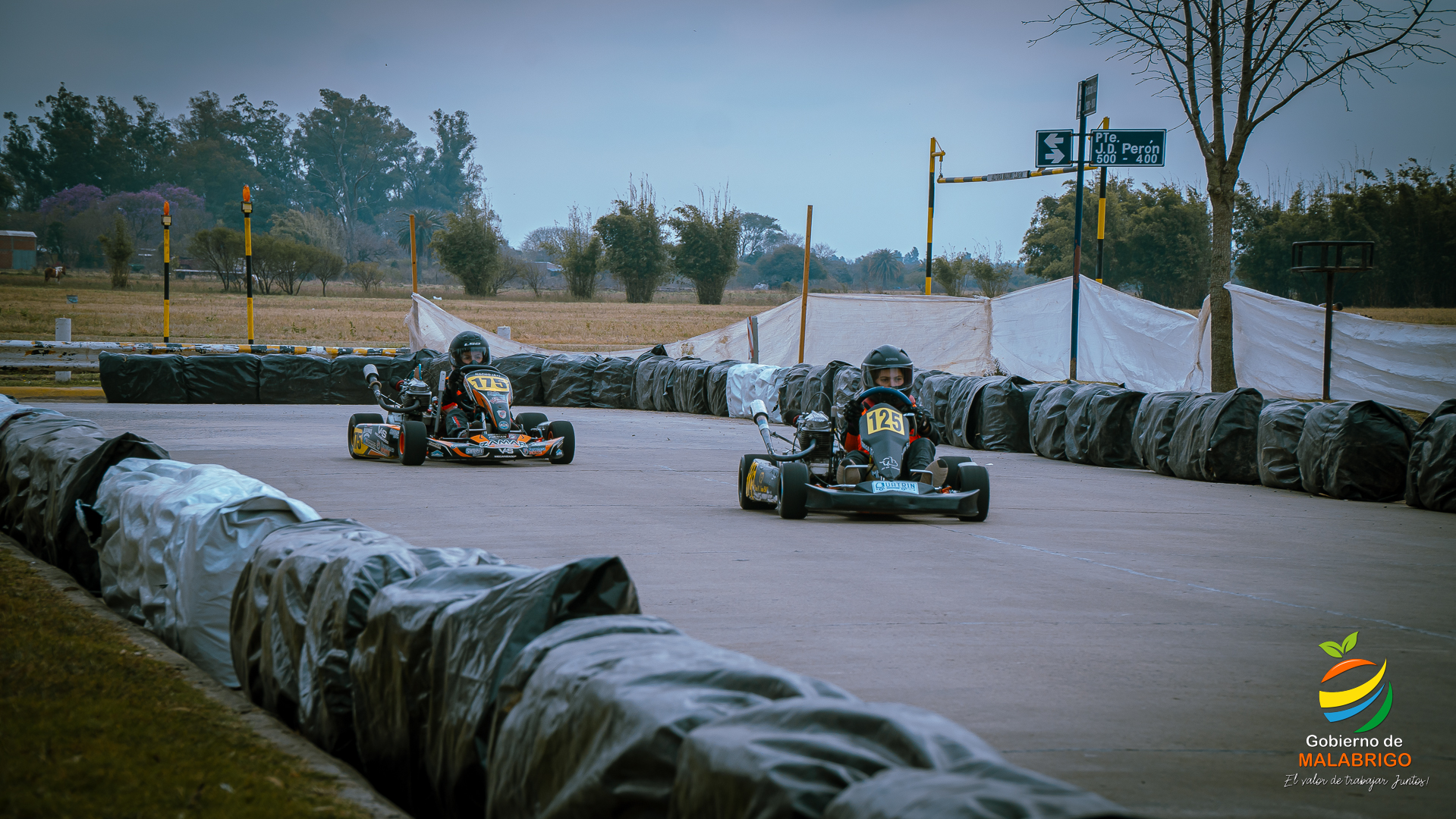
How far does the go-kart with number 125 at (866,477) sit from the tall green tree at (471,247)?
166ft

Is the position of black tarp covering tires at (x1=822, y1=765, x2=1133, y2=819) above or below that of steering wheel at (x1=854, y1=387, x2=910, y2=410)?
below

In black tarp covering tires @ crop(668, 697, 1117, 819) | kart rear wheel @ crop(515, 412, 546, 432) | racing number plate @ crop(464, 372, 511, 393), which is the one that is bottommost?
kart rear wheel @ crop(515, 412, 546, 432)

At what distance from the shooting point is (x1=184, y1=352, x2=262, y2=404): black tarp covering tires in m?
21.1

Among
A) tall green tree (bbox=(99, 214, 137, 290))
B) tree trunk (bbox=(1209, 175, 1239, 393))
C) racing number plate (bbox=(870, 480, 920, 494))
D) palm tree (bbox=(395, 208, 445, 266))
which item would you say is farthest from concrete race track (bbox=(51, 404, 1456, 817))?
palm tree (bbox=(395, 208, 445, 266))

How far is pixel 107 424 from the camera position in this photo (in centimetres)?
1483

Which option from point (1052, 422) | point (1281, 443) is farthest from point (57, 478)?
point (1052, 422)

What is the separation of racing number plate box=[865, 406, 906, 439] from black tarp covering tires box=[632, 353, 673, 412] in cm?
1261

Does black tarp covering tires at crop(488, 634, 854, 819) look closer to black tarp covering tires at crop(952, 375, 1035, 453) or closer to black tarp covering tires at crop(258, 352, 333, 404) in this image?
black tarp covering tires at crop(952, 375, 1035, 453)

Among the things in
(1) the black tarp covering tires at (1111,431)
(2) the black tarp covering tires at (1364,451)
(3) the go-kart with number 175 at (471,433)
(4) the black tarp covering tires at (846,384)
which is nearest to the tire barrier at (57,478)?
(3) the go-kart with number 175 at (471,433)

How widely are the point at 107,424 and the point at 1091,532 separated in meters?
12.4

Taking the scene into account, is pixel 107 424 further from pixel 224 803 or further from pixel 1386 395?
pixel 1386 395

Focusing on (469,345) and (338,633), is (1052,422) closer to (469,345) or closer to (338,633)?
(469,345)

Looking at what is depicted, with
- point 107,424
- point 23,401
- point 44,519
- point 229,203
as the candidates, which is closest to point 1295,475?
point 44,519

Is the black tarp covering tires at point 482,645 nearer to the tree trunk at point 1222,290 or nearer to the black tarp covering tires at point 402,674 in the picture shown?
the black tarp covering tires at point 402,674
